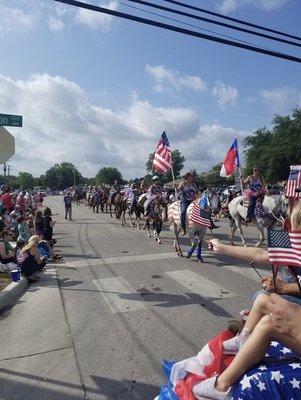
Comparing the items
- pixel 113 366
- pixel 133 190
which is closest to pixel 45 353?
pixel 113 366

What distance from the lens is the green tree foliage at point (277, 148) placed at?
49812mm

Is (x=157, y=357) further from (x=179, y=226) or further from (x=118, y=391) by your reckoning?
(x=179, y=226)

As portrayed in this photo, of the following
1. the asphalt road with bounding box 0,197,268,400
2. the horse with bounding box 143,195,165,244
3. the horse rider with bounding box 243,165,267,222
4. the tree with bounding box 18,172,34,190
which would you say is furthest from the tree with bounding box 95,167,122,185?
the asphalt road with bounding box 0,197,268,400

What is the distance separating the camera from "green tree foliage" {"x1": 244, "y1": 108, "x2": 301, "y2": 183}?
4981 cm

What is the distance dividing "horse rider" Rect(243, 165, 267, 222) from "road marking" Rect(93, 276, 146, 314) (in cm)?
649

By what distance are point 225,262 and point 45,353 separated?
639cm

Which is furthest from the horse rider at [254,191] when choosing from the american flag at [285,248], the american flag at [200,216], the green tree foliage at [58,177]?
the green tree foliage at [58,177]

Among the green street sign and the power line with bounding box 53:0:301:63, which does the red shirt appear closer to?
the green street sign

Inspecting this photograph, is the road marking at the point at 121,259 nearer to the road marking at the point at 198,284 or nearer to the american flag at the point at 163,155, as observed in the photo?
the road marking at the point at 198,284

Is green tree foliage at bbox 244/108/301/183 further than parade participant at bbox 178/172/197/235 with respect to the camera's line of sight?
Yes

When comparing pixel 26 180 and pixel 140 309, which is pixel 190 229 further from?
pixel 26 180

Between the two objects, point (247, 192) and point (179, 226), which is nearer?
point (179, 226)

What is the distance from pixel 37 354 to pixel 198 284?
13.4 ft

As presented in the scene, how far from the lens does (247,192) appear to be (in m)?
14.7
